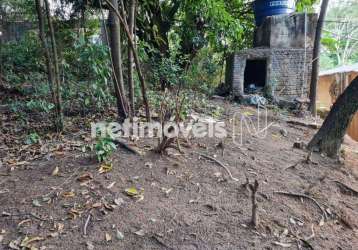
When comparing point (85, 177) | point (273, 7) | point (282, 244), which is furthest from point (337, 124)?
point (273, 7)

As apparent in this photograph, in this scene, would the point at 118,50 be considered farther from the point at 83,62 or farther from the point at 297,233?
the point at 297,233

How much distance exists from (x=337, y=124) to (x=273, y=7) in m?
4.79

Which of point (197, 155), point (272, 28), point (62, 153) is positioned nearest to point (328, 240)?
point (197, 155)

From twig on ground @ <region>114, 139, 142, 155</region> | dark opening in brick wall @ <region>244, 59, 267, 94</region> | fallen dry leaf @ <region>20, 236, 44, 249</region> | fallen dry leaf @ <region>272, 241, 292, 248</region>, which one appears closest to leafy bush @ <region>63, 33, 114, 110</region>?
twig on ground @ <region>114, 139, 142, 155</region>

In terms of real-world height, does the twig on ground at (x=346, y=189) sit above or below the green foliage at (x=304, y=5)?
below

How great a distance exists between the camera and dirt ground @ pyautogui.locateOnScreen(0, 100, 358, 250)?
1.99 metres

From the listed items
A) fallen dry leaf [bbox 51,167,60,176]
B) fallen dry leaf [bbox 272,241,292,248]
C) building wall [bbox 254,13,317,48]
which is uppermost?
building wall [bbox 254,13,317,48]

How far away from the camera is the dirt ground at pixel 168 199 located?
199cm

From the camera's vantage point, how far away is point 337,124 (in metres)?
3.76

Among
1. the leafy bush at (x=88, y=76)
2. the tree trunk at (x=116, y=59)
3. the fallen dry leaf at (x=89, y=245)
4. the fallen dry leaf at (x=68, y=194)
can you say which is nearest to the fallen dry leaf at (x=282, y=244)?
the fallen dry leaf at (x=89, y=245)

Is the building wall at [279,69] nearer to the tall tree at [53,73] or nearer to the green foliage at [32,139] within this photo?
the tall tree at [53,73]

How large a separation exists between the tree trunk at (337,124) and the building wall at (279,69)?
3594 mm

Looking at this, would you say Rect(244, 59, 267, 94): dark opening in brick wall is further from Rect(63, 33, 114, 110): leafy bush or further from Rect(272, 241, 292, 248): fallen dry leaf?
Rect(272, 241, 292, 248): fallen dry leaf

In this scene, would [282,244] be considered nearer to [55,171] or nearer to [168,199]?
[168,199]
